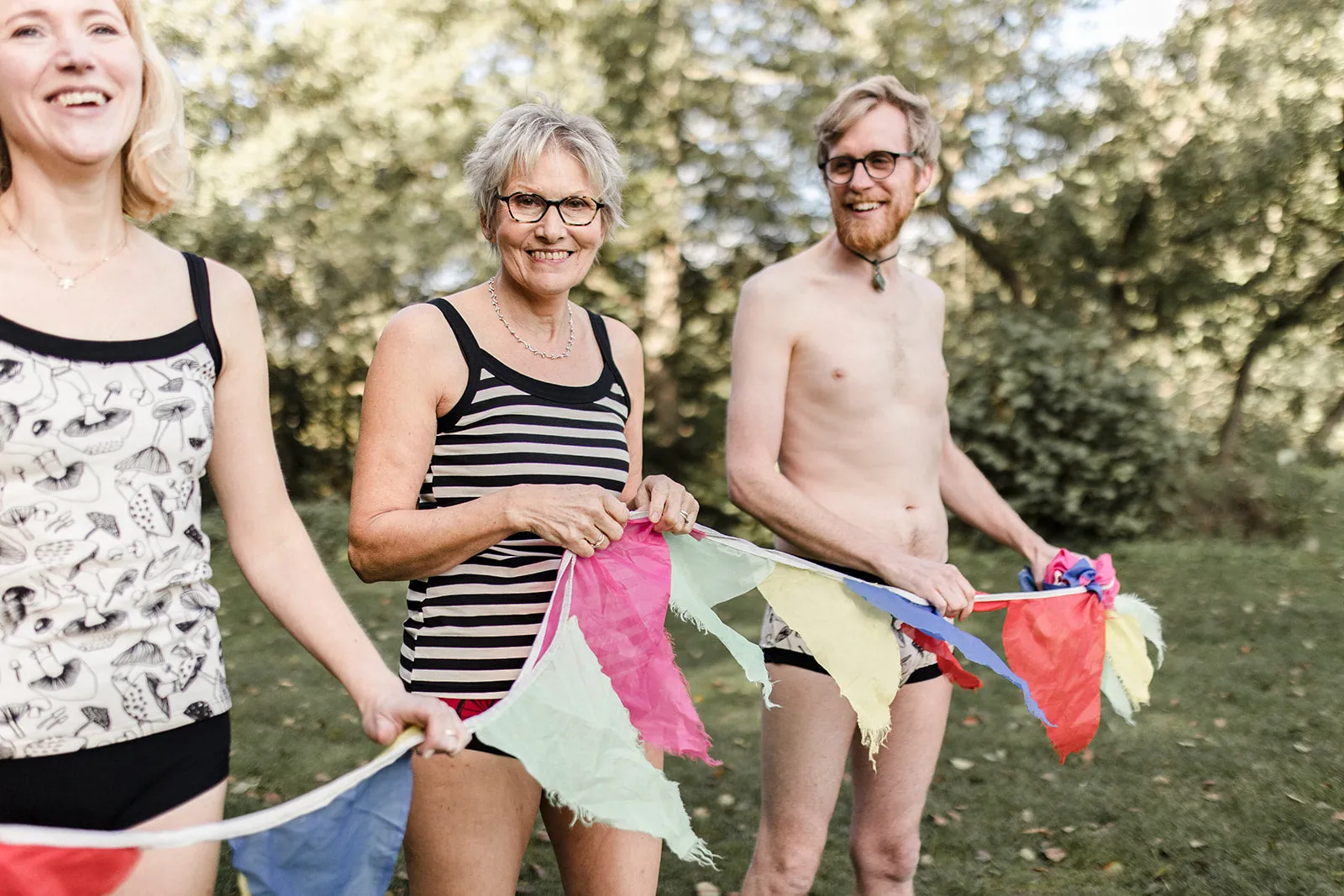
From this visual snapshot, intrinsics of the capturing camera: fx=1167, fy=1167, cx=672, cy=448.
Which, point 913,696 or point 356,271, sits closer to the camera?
point 913,696

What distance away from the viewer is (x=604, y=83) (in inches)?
672

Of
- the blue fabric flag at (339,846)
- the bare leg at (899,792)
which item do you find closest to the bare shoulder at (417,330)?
the blue fabric flag at (339,846)

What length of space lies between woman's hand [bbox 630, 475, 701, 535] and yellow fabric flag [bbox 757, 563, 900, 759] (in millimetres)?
372

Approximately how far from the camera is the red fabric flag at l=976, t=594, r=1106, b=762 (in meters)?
3.42

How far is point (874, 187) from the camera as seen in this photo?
11.0 feet

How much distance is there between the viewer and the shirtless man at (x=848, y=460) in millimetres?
3139

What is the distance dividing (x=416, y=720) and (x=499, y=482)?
0.68 m

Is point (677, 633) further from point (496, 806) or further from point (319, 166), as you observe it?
point (319, 166)

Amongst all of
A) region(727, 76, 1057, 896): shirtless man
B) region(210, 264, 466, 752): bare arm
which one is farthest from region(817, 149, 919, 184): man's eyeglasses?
region(210, 264, 466, 752): bare arm

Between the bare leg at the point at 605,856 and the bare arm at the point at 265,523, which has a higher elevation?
the bare arm at the point at 265,523

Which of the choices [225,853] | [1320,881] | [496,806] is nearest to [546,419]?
[496,806]

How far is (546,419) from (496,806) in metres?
0.83

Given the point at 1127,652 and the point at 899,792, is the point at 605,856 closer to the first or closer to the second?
the point at 899,792

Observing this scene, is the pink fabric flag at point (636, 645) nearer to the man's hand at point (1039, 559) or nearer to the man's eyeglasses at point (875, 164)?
the man's eyeglasses at point (875, 164)
